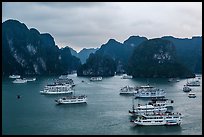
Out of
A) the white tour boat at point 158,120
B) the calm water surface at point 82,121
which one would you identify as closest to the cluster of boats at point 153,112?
the white tour boat at point 158,120

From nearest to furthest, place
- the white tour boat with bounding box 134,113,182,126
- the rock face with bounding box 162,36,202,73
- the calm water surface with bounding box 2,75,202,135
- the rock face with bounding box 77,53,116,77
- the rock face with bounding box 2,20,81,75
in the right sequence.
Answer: the calm water surface with bounding box 2,75,202,135 → the white tour boat with bounding box 134,113,182,126 → the rock face with bounding box 2,20,81,75 → the rock face with bounding box 77,53,116,77 → the rock face with bounding box 162,36,202,73

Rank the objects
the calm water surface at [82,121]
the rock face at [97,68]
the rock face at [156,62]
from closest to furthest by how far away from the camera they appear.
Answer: the calm water surface at [82,121] < the rock face at [156,62] < the rock face at [97,68]

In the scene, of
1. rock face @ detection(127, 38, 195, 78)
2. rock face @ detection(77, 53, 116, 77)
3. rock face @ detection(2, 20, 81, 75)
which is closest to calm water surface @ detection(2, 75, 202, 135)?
rock face @ detection(127, 38, 195, 78)

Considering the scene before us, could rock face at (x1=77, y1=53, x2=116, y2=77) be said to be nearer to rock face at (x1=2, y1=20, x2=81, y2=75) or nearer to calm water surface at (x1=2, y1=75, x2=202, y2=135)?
rock face at (x1=2, y1=20, x2=81, y2=75)

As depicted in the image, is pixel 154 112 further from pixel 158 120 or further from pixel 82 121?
pixel 82 121

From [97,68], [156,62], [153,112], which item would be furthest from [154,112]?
[97,68]

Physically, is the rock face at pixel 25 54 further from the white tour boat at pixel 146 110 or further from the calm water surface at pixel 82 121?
the white tour boat at pixel 146 110
